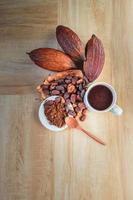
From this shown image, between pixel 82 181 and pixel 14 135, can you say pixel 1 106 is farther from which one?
pixel 82 181

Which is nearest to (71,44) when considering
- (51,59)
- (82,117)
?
(51,59)

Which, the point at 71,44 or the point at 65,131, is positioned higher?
the point at 71,44

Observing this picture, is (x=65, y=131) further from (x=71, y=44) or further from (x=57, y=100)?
(x=71, y=44)

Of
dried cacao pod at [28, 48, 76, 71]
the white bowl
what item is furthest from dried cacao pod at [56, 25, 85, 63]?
the white bowl

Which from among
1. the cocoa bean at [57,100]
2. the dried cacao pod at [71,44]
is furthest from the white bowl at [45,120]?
the dried cacao pod at [71,44]
